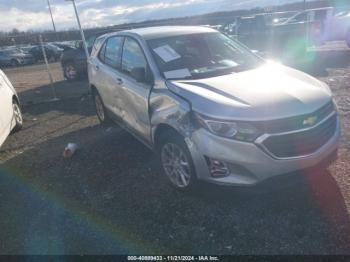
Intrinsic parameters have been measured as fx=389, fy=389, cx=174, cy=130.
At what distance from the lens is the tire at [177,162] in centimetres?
404

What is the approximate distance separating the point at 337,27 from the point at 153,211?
51.7 ft

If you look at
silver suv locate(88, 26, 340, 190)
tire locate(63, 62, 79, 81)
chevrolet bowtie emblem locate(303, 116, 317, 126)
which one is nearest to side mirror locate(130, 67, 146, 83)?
silver suv locate(88, 26, 340, 190)

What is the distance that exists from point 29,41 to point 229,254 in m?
48.1

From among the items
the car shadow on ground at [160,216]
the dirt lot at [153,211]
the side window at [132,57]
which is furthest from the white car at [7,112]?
the side window at [132,57]

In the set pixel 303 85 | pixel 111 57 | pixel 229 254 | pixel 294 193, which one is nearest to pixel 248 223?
pixel 229 254

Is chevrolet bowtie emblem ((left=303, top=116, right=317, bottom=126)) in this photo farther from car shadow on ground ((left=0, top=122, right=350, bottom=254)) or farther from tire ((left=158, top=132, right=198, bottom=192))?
tire ((left=158, top=132, right=198, bottom=192))

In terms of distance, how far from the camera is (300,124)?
3672 mm

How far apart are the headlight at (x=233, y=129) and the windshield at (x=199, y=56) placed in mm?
1056

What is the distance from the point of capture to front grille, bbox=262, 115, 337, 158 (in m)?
3.57

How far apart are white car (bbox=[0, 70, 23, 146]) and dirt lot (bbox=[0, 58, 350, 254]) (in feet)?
3.22

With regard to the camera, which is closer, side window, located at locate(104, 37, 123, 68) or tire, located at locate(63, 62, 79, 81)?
side window, located at locate(104, 37, 123, 68)

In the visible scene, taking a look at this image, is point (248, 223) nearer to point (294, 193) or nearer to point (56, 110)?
point (294, 193)

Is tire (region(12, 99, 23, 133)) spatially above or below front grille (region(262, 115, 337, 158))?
below

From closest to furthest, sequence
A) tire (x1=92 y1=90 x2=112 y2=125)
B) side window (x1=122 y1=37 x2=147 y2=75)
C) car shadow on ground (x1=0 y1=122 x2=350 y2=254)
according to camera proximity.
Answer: car shadow on ground (x1=0 y1=122 x2=350 y2=254) → side window (x1=122 y1=37 x2=147 y2=75) → tire (x1=92 y1=90 x2=112 y2=125)
